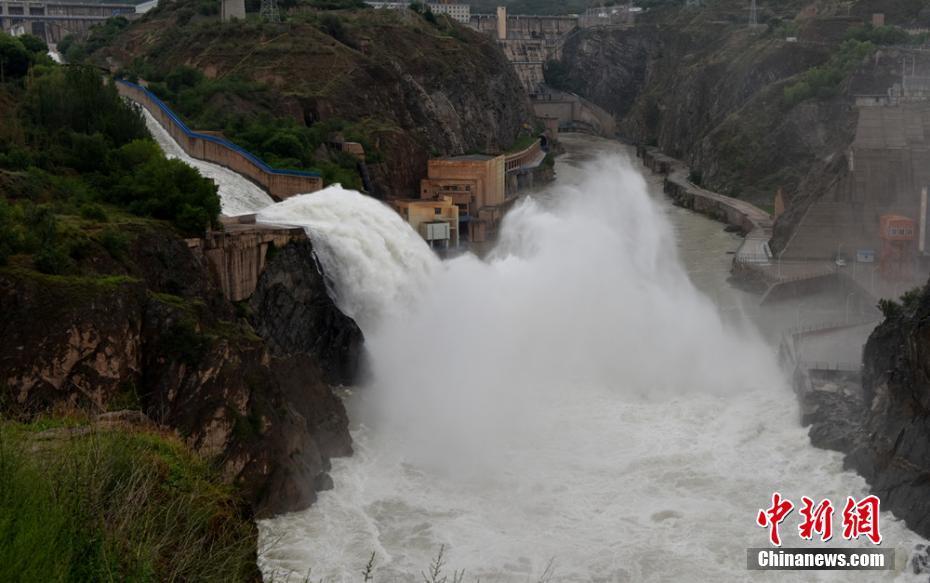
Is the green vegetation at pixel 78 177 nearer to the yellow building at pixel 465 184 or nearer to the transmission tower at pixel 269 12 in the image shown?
the yellow building at pixel 465 184

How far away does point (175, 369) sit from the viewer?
21.8 m

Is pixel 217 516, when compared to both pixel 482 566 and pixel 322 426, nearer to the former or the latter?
pixel 482 566

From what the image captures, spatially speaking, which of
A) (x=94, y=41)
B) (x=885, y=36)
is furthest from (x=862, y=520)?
(x=94, y=41)

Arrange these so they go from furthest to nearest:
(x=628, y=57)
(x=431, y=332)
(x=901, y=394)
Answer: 1. (x=628, y=57)
2. (x=431, y=332)
3. (x=901, y=394)

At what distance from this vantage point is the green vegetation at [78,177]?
74.6 feet

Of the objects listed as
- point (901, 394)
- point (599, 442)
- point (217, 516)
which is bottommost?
point (599, 442)

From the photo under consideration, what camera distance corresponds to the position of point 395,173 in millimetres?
52000

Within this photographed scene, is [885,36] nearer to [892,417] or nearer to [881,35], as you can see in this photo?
[881,35]

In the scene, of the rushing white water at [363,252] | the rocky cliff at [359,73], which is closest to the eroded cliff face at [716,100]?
the rocky cliff at [359,73]

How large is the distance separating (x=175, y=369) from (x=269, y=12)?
49.9 m

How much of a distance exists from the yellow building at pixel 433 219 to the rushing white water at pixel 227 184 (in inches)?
262

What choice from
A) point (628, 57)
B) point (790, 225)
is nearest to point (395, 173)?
point (790, 225)

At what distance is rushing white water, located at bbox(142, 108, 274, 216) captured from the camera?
36156mm

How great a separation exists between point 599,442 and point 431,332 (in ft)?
24.9
